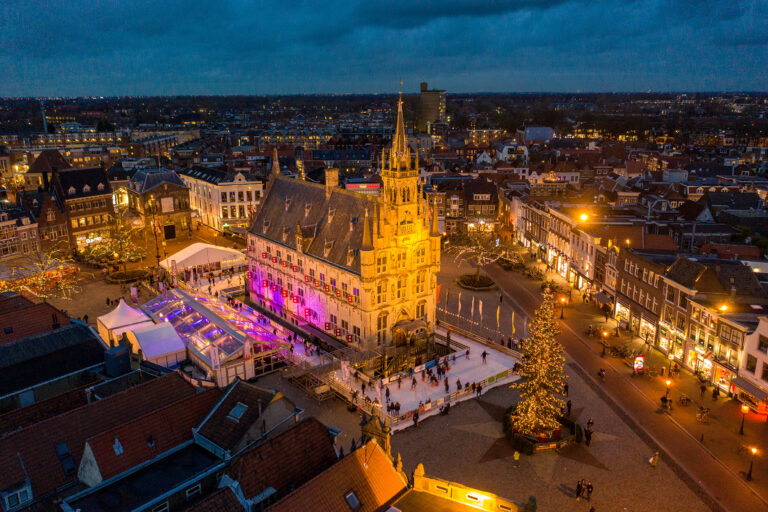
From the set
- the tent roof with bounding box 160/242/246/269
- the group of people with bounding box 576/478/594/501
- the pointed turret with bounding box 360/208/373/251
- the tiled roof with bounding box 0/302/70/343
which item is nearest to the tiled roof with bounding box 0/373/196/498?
the tiled roof with bounding box 0/302/70/343

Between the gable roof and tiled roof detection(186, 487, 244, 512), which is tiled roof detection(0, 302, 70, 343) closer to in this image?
tiled roof detection(186, 487, 244, 512)

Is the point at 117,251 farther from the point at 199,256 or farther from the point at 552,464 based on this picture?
the point at 552,464

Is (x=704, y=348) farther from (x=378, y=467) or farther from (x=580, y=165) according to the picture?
(x=580, y=165)

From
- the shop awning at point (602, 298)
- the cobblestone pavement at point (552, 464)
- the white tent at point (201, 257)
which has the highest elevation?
the white tent at point (201, 257)

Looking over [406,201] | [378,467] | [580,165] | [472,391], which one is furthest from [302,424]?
[580,165]

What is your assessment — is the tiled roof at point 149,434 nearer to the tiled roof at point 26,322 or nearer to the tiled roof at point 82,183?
the tiled roof at point 26,322

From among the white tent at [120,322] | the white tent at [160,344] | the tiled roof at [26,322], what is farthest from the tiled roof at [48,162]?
the white tent at [160,344]
